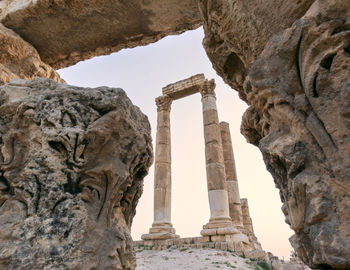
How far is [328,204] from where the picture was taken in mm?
895

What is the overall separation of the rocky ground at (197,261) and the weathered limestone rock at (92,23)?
5.52m

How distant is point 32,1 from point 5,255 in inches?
153

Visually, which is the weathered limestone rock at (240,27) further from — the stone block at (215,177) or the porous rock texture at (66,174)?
the stone block at (215,177)

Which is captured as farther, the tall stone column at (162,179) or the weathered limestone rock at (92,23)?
the tall stone column at (162,179)

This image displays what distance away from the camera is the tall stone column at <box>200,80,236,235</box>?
1082 centimetres

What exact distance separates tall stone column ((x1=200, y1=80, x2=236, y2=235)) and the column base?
1770 millimetres

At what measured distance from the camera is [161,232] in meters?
11.5

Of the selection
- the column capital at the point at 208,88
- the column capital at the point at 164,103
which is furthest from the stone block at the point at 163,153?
the column capital at the point at 208,88

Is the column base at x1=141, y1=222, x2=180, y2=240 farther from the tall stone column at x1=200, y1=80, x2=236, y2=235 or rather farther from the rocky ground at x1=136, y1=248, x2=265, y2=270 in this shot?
the rocky ground at x1=136, y1=248, x2=265, y2=270

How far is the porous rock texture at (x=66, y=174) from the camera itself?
1.22 m

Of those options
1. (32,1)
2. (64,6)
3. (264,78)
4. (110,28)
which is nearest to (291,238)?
(264,78)

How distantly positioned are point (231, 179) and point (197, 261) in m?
7.64

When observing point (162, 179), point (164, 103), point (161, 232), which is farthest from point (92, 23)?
point (164, 103)

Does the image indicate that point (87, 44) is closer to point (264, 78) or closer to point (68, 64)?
point (68, 64)
